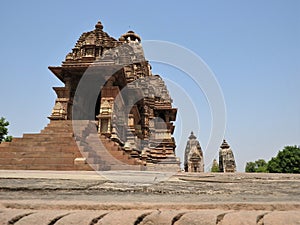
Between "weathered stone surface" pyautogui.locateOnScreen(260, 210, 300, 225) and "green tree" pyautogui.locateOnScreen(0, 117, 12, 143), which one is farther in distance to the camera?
"green tree" pyautogui.locateOnScreen(0, 117, 12, 143)

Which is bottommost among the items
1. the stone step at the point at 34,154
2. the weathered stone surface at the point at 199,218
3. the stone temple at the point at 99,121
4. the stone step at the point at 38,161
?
the weathered stone surface at the point at 199,218

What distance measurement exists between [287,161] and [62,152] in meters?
28.7

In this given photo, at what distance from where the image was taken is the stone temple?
7.64m

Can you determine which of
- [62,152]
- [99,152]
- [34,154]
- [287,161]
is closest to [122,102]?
[99,152]

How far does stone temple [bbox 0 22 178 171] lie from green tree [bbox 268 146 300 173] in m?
17.4

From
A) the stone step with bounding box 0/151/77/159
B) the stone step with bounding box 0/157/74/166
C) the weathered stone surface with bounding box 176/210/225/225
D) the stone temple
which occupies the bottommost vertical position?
the weathered stone surface with bounding box 176/210/225/225

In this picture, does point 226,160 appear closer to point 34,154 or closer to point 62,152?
point 62,152

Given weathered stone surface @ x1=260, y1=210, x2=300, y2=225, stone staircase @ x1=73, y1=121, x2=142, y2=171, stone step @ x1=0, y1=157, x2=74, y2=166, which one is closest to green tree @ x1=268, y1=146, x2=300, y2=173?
stone staircase @ x1=73, y1=121, x2=142, y2=171

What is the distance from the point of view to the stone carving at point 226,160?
26.6 metres

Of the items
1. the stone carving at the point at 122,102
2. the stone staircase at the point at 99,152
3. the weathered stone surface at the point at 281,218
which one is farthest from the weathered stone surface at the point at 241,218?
the stone carving at the point at 122,102

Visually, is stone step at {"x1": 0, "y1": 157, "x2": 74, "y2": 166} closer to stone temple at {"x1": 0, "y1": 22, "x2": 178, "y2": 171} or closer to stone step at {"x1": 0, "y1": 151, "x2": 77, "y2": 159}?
stone temple at {"x1": 0, "y1": 22, "x2": 178, "y2": 171}

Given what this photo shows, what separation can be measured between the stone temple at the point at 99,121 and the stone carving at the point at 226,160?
34.7 ft

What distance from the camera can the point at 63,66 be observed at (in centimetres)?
1252

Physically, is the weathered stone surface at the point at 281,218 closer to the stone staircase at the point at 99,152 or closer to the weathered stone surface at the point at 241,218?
the weathered stone surface at the point at 241,218
